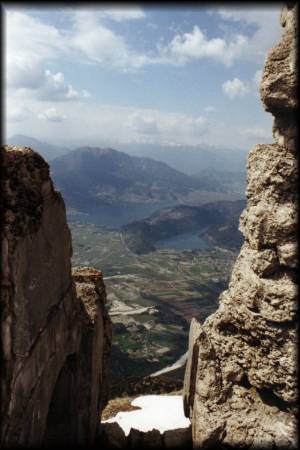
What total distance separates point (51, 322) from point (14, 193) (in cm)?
517

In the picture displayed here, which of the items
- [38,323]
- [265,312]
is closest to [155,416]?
[265,312]

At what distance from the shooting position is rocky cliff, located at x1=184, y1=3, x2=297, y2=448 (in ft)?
52.5

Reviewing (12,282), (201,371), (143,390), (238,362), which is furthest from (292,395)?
(143,390)

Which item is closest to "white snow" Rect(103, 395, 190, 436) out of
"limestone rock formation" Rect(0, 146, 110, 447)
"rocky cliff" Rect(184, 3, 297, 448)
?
"limestone rock formation" Rect(0, 146, 110, 447)

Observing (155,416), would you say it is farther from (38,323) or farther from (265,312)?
(38,323)

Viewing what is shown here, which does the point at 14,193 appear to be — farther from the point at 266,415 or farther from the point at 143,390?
the point at 143,390

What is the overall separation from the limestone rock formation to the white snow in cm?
502

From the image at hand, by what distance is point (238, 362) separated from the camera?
18094 mm

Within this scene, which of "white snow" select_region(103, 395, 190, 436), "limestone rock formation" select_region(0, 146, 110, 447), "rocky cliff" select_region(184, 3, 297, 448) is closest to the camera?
"limestone rock formation" select_region(0, 146, 110, 447)

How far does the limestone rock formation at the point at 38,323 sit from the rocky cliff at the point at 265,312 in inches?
224

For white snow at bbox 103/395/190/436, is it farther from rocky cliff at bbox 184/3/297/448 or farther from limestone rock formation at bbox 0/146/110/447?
rocky cliff at bbox 184/3/297/448

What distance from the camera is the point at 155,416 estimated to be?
26.6 m

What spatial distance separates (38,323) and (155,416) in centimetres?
1585

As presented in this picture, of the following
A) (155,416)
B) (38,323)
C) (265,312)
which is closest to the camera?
(38,323)
